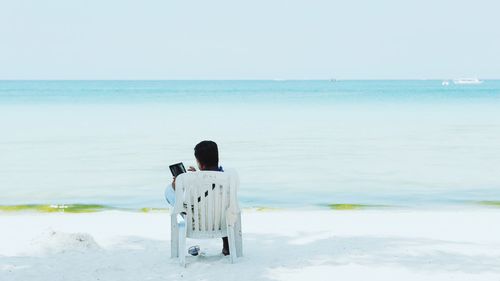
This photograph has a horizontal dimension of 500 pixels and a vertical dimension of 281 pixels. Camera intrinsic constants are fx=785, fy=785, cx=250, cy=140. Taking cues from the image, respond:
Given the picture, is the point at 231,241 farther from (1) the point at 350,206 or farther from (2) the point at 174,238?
(1) the point at 350,206

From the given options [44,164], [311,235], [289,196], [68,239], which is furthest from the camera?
[44,164]

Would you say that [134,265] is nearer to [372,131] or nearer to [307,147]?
[307,147]

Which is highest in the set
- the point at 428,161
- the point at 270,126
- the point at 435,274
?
the point at 270,126

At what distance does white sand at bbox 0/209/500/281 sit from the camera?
6535 mm

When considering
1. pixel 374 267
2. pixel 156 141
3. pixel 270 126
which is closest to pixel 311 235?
pixel 374 267

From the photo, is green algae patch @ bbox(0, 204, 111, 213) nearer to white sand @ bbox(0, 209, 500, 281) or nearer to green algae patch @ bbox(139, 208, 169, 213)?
green algae patch @ bbox(139, 208, 169, 213)

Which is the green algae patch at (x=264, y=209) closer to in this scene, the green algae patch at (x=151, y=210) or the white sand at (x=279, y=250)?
the green algae patch at (x=151, y=210)

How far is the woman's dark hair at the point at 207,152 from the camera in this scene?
6613mm

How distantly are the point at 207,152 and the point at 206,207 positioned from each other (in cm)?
47

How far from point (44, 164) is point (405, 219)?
12.3 metres

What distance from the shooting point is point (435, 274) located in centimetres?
648

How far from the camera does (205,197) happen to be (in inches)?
262

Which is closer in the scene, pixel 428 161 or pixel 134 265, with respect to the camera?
pixel 134 265

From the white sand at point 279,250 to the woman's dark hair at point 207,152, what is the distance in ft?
2.99
